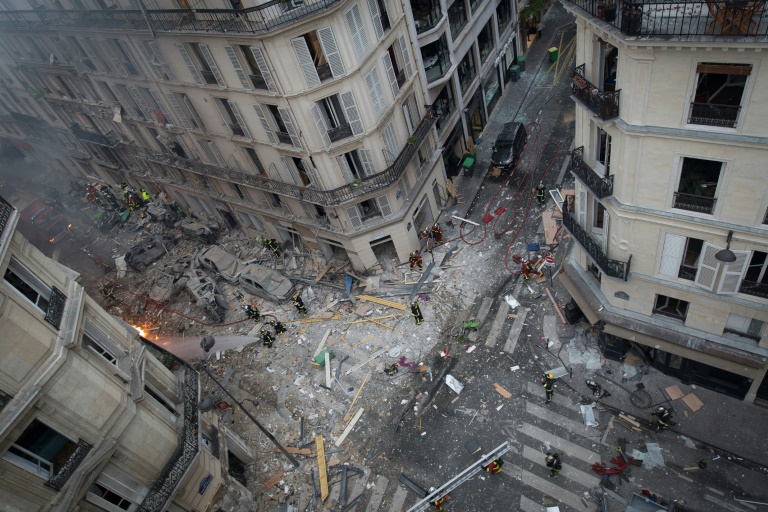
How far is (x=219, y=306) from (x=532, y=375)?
737 inches

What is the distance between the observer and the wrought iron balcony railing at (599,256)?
53.2 ft

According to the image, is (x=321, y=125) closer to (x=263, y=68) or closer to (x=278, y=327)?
(x=263, y=68)

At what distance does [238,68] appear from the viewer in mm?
20953

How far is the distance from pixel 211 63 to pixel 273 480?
780 inches

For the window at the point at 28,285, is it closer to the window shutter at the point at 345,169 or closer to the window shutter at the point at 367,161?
the window shutter at the point at 345,169

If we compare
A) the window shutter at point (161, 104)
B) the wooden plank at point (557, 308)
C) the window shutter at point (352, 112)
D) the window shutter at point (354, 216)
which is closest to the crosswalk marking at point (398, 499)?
the wooden plank at point (557, 308)

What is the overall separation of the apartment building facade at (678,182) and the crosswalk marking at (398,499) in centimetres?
1073

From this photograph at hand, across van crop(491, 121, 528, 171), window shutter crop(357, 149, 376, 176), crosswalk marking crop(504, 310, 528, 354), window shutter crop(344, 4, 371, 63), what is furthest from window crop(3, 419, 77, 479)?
van crop(491, 121, 528, 171)

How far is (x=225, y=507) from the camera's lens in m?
18.0

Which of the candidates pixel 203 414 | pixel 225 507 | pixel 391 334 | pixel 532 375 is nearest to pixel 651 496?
pixel 532 375

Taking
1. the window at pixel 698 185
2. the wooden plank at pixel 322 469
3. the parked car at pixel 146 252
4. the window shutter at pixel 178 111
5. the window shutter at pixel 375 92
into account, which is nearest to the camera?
the window at pixel 698 185

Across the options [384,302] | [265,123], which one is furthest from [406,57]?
[384,302]

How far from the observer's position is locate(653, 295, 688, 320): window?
1691 cm

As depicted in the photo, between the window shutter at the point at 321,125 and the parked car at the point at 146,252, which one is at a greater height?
the window shutter at the point at 321,125
